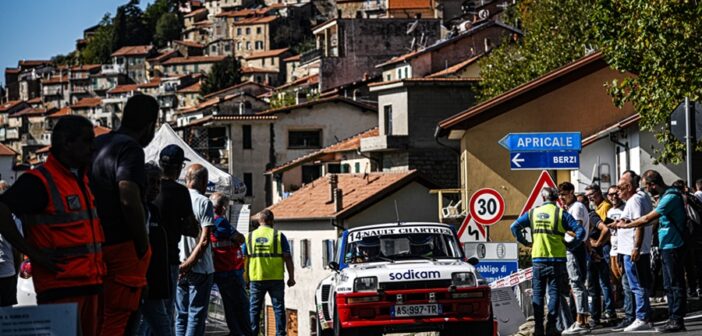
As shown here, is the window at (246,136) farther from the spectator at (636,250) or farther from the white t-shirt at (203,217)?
the white t-shirt at (203,217)

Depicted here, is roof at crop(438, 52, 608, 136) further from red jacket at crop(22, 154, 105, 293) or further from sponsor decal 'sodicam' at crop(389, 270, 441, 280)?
red jacket at crop(22, 154, 105, 293)

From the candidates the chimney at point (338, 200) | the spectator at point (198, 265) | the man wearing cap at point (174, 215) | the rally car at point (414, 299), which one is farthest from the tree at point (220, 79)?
the man wearing cap at point (174, 215)

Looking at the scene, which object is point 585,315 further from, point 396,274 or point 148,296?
point 148,296

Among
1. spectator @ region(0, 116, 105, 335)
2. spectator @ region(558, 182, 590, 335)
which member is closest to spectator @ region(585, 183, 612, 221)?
spectator @ region(558, 182, 590, 335)

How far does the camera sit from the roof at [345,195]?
56.9 m

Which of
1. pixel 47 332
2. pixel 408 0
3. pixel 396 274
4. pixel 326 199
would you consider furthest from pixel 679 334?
pixel 408 0

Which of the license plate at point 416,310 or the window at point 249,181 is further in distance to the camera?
the window at point 249,181

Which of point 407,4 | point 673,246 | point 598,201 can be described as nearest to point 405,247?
point 673,246

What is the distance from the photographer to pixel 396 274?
16797mm

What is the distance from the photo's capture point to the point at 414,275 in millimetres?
16734

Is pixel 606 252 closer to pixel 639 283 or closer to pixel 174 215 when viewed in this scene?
pixel 639 283

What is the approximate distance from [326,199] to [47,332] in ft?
173

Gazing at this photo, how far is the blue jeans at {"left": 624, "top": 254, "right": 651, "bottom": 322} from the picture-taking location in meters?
17.3

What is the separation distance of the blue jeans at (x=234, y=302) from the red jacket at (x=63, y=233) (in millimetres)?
6178
